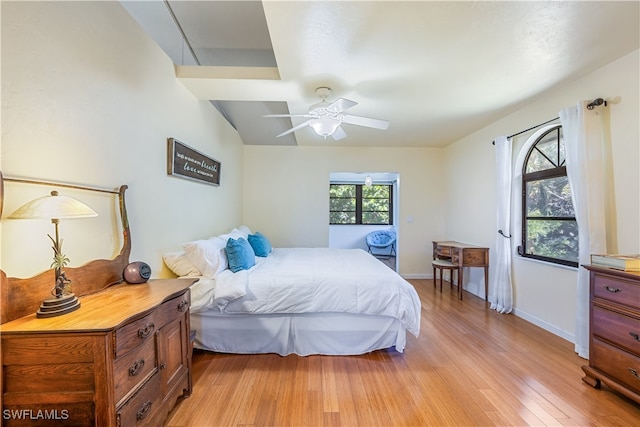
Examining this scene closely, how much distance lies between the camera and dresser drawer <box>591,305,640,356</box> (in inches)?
64.2

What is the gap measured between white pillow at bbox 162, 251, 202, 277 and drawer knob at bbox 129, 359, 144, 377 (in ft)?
3.46

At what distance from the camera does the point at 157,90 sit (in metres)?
2.18

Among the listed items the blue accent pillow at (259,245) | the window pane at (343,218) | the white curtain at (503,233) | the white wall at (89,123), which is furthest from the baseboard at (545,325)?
the window pane at (343,218)

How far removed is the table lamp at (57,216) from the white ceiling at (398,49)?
4.89 ft

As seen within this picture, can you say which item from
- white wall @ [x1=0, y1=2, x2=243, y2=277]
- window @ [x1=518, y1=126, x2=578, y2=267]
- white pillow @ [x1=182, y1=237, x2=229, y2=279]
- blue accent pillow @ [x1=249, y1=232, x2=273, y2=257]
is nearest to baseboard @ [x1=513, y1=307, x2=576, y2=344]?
window @ [x1=518, y1=126, x2=578, y2=267]

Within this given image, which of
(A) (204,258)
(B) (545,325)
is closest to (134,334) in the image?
(A) (204,258)

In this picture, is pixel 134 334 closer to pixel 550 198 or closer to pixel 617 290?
pixel 617 290

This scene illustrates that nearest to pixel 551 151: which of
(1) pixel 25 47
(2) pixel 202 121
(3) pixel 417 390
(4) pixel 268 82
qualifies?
(3) pixel 417 390

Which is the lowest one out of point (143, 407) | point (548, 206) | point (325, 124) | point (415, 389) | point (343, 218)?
point (415, 389)

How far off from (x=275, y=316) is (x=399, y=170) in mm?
3741

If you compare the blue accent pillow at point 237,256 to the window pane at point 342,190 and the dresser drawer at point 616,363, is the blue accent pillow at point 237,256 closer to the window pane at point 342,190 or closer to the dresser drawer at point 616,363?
the dresser drawer at point 616,363

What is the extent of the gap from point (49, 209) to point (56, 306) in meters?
0.43

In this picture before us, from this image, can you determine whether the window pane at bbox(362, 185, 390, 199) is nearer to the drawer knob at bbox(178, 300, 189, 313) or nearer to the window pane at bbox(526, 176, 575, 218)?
the window pane at bbox(526, 176, 575, 218)

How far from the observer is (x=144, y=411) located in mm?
1271
